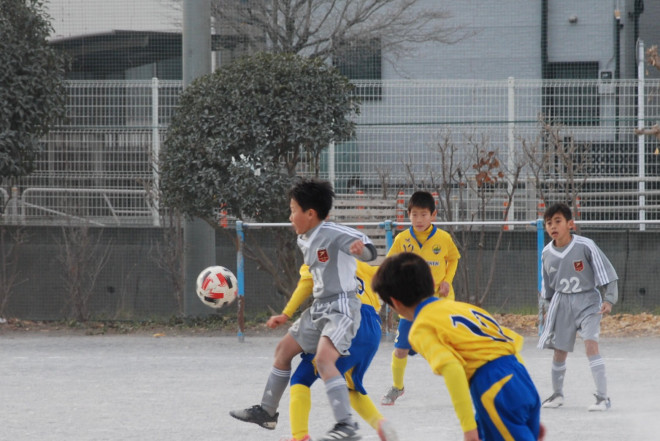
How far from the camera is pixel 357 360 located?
6504mm

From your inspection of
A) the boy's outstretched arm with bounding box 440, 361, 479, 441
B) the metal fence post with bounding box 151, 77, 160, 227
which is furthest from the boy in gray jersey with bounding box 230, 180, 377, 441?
the metal fence post with bounding box 151, 77, 160, 227

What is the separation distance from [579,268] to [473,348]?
4.18 meters

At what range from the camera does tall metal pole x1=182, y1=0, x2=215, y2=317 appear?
1394 centimetres

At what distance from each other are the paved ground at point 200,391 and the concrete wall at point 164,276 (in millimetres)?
1650

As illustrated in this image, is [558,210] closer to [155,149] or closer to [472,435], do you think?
[472,435]

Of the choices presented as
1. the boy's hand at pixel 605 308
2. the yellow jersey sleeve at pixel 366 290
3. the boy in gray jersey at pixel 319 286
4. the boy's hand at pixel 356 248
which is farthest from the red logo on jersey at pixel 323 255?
the boy's hand at pixel 605 308

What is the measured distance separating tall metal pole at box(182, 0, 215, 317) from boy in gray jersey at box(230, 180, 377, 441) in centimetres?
742

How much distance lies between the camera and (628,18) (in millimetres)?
21438

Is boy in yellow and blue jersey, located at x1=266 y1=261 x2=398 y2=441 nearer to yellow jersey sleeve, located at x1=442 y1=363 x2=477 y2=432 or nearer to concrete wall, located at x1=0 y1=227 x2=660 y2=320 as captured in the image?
yellow jersey sleeve, located at x1=442 y1=363 x2=477 y2=432

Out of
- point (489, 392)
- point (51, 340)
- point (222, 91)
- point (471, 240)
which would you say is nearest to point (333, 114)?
point (222, 91)

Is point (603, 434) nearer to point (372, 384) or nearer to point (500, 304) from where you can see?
point (372, 384)

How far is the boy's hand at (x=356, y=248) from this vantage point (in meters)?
6.40

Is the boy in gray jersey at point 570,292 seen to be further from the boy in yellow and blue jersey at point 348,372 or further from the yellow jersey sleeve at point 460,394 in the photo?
the yellow jersey sleeve at point 460,394

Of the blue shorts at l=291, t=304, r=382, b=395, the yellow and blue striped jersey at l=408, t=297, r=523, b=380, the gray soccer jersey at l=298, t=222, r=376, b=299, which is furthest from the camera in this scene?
the gray soccer jersey at l=298, t=222, r=376, b=299
